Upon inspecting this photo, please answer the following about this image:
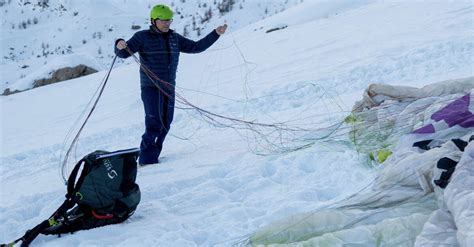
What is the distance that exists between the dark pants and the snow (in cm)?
16

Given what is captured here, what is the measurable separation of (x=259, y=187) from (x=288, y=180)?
213 mm

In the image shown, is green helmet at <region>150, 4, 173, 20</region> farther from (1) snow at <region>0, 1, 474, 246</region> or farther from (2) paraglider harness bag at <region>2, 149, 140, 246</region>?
(2) paraglider harness bag at <region>2, 149, 140, 246</region>

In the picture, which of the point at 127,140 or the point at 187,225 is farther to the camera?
the point at 127,140

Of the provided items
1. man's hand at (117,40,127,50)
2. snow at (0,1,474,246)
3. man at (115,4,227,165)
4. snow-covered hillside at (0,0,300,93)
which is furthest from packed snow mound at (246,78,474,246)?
snow-covered hillside at (0,0,300,93)

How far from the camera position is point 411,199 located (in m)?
3.21

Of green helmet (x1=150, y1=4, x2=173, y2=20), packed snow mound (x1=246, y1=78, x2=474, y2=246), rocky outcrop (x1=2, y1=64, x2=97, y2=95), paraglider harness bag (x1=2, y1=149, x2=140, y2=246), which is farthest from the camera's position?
rocky outcrop (x1=2, y1=64, x2=97, y2=95)

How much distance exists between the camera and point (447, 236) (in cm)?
260

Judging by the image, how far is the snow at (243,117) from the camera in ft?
12.4

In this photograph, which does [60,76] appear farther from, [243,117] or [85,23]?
[243,117]

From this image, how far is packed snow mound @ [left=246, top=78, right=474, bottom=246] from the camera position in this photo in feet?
8.98

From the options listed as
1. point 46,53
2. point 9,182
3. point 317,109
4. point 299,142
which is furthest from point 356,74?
point 46,53

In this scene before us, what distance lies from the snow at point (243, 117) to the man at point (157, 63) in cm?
27

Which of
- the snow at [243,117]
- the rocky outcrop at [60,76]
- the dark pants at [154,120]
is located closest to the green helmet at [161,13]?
the dark pants at [154,120]

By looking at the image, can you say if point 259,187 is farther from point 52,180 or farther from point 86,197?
point 52,180
